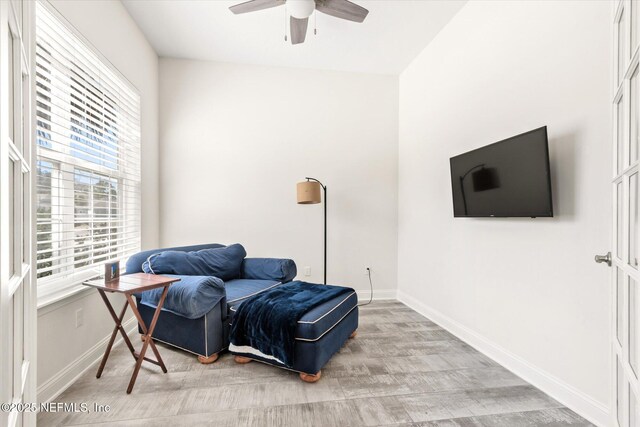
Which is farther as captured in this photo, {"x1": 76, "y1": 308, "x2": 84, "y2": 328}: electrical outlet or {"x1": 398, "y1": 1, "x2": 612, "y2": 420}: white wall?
{"x1": 76, "y1": 308, "x2": 84, "y2": 328}: electrical outlet

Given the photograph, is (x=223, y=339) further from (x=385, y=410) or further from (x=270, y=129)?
(x=270, y=129)

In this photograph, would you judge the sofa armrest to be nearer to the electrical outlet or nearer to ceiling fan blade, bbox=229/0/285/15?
the electrical outlet

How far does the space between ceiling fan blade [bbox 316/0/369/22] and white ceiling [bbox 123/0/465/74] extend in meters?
0.35

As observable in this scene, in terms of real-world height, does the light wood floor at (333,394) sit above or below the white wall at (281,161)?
below

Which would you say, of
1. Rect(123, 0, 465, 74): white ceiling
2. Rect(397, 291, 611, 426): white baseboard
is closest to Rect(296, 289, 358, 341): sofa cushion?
Rect(397, 291, 611, 426): white baseboard

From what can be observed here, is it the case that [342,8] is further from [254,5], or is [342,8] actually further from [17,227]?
[17,227]

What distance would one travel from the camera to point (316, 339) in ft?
6.40

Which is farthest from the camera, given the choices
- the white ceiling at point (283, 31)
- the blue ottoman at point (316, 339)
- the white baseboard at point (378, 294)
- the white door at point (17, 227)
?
the white baseboard at point (378, 294)

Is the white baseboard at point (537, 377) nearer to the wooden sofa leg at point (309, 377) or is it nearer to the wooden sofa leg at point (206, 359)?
the wooden sofa leg at point (309, 377)

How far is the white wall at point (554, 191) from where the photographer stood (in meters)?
1.61

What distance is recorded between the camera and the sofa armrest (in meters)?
3.00

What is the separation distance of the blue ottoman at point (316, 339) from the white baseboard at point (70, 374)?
3.21ft

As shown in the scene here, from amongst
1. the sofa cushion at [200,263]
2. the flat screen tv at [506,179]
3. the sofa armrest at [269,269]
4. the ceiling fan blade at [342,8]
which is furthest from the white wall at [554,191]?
the sofa cushion at [200,263]

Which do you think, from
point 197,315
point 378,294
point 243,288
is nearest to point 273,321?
point 197,315
